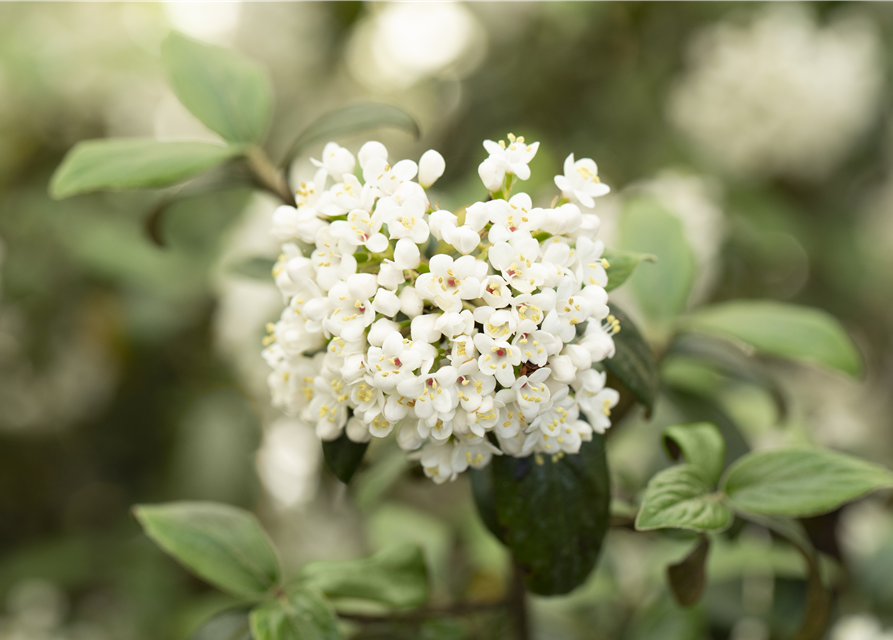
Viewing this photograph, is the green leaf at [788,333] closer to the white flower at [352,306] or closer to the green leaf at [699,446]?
the green leaf at [699,446]

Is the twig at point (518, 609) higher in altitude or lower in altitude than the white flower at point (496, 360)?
lower

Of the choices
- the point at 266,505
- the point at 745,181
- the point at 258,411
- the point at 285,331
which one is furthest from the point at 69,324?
the point at 745,181

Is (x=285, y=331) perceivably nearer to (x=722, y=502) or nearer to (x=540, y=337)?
(x=540, y=337)

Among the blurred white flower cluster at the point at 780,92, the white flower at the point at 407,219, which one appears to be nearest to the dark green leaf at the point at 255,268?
the white flower at the point at 407,219

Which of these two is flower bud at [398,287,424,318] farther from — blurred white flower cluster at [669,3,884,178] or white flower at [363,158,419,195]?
blurred white flower cluster at [669,3,884,178]

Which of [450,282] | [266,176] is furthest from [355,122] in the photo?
[450,282]

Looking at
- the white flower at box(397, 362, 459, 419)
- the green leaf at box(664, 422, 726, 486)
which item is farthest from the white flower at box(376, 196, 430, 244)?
the green leaf at box(664, 422, 726, 486)

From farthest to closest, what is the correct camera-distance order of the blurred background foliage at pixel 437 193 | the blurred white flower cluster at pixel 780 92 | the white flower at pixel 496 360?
the blurred white flower cluster at pixel 780 92, the blurred background foliage at pixel 437 193, the white flower at pixel 496 360
